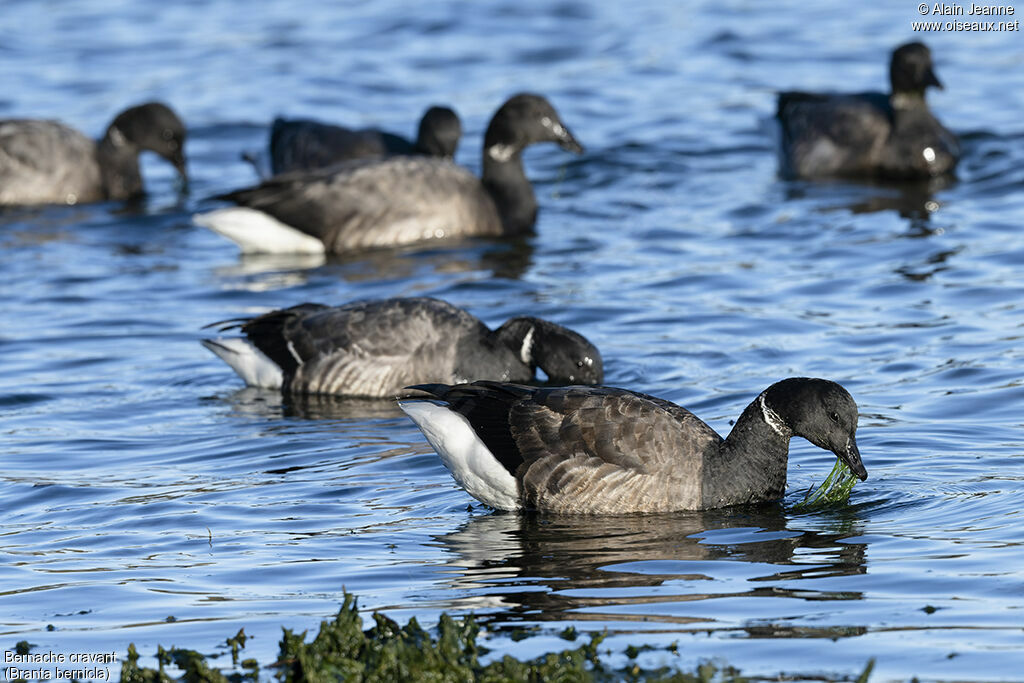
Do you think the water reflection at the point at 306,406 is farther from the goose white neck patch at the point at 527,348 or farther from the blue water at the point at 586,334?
the goose white neck patch at the point at 527,348

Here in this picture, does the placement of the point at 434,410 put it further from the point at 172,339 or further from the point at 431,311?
the point at 172,339

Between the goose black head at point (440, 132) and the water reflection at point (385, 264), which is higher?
the goose black head at point (440, 132)

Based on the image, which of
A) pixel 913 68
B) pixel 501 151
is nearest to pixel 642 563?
pixel 501 151

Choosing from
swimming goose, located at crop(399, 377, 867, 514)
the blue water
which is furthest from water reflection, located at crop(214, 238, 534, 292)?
swimming goose, located at crop(399, 377, 867, 514)

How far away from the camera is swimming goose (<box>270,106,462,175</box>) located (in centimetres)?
1902

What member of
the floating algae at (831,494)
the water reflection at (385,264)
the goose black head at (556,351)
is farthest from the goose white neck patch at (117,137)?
the floating algae at (831,494)

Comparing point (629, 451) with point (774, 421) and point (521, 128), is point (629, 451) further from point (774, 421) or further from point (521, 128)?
point (521, 128)

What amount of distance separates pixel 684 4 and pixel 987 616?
2296 cm

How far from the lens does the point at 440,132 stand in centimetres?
1897

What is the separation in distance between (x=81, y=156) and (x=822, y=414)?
44.9ft

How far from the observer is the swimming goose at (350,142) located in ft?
62.4

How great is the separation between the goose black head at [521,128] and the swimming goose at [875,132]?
337 cm

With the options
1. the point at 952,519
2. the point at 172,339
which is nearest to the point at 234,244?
the point at 172,339

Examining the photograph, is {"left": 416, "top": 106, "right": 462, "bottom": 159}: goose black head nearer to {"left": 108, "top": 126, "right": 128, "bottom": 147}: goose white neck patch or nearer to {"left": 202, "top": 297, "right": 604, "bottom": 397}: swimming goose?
{"left": 108, "top": 126, "right": 128, "bottom": 147}: goose white neck patch
